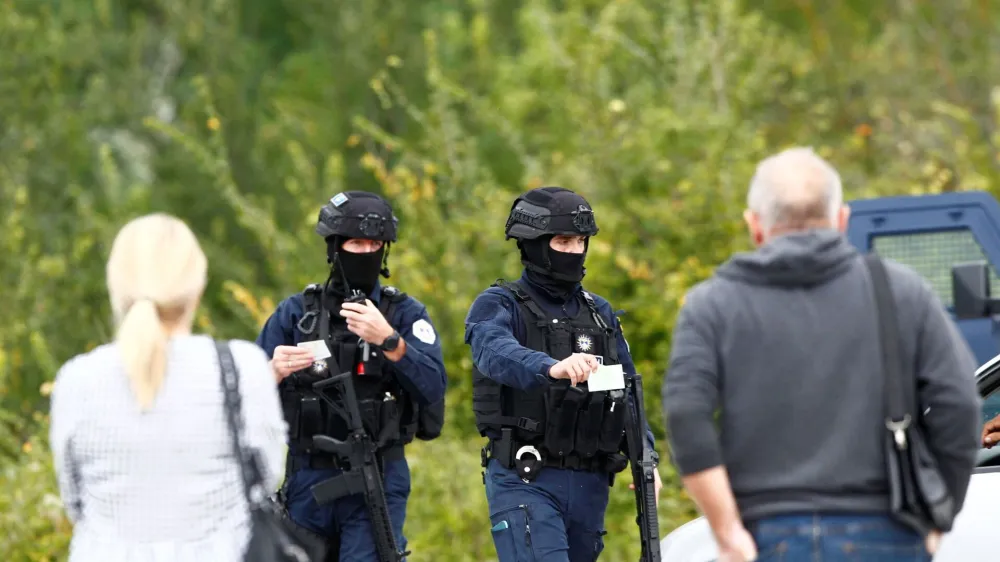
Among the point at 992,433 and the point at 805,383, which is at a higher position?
the point at 805,383

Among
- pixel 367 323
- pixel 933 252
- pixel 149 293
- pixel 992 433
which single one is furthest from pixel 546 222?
pixel 933 252

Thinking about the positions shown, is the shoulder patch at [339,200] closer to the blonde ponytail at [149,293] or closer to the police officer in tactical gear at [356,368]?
the police officer in tactical gear at [356,368]

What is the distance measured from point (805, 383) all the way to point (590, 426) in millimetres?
2224

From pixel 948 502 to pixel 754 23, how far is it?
37.8 feet

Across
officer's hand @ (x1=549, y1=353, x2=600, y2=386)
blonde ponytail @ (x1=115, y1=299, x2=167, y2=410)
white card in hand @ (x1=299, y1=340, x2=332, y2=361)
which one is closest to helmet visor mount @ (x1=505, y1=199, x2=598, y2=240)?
officer's hand @ (x1=549, y1=353, x2=600, y2=386)

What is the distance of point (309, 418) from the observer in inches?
253

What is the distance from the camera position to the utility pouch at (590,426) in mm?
6148

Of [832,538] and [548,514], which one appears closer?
[832,538]

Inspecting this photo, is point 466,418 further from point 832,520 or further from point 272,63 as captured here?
→ point 272,63

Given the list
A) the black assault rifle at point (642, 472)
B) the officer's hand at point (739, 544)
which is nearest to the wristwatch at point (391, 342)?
the black assault rifle at point (642, 472)

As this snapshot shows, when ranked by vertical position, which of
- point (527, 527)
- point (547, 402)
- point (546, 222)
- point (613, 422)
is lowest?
point (527, 527)

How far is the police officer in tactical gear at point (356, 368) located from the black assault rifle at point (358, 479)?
100 mm

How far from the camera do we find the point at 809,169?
13.5ft

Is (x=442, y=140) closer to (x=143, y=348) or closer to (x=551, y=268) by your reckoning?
(x=551, y=268)
